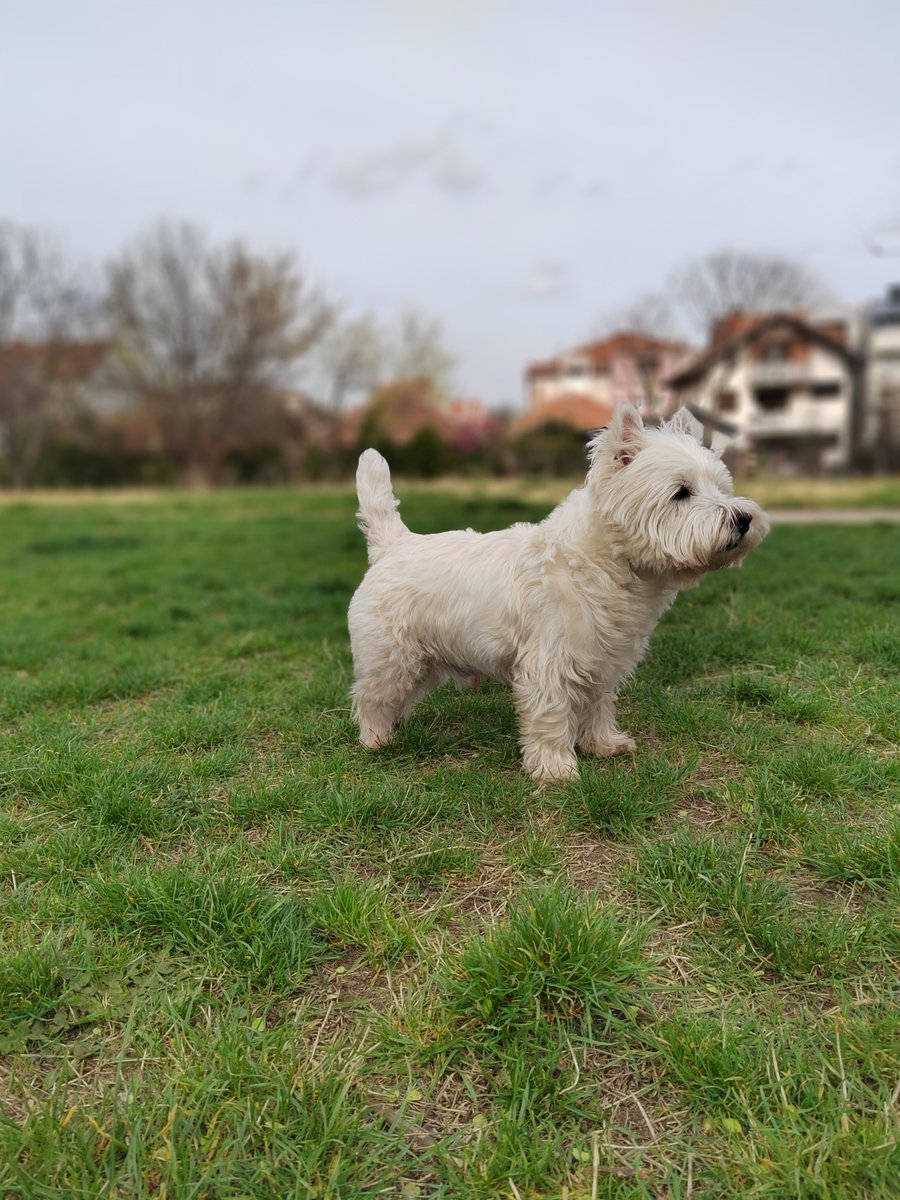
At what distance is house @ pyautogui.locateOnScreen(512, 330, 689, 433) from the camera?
39094 mm

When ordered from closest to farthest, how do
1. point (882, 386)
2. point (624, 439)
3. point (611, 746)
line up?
point (624, 439), point (611, 746), point (882, 386)

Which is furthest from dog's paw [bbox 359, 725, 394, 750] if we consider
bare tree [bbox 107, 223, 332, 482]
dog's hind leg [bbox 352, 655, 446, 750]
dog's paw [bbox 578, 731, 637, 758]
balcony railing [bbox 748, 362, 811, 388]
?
balcony railing [bbox 748, 362, 811, 388]

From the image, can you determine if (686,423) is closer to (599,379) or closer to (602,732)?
(602,732)

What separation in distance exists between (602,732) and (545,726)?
0.41 meters

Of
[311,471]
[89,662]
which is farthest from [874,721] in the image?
[311,471]

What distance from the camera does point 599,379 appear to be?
70500 mm

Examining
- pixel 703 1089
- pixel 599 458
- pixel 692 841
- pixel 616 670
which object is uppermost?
pixel 599 458

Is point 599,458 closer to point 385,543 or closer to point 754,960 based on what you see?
point 385,543

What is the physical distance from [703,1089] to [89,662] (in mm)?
4818

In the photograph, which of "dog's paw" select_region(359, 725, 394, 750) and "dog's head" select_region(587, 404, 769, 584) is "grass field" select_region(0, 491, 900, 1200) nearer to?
"dog's paw" select_region(359, 725, 394, 750)

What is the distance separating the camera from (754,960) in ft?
7.64

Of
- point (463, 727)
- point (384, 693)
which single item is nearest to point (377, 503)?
point (384, 693)

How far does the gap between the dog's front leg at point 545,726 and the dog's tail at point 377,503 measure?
1006 mm

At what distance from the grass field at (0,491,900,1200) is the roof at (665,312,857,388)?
39.6 m
